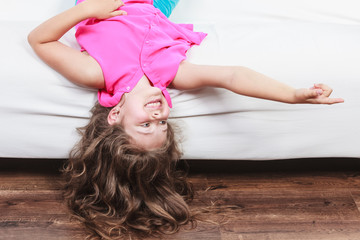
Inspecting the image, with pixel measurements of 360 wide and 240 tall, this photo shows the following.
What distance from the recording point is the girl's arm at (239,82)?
1207mm

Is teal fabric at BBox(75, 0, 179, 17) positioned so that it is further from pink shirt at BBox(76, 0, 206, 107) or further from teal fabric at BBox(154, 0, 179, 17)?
pink shirt at BBox(76, 0, 206, 107)

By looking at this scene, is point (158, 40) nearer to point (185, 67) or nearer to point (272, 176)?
point (185, 67)

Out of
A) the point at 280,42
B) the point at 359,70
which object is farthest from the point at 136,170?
the point at 359,70

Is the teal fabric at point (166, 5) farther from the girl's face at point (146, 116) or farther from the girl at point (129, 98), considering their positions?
the girl's face at point (146, 116)

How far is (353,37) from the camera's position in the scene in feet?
4.48

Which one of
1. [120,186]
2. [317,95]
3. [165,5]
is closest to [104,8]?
[165,5]

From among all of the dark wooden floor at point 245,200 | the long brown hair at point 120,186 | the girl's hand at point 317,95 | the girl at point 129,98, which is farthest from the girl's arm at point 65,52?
the girl's hand at point 317,95

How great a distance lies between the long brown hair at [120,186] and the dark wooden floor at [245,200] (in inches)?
2.1

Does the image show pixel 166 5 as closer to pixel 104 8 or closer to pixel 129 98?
pixel 104 8

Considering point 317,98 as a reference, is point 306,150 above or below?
below

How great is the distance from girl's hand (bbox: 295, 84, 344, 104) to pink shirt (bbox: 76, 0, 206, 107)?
1.19 ft

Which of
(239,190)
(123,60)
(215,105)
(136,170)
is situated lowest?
(239,190)

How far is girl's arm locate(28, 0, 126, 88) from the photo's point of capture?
123 centimetres

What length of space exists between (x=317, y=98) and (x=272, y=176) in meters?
0.47
